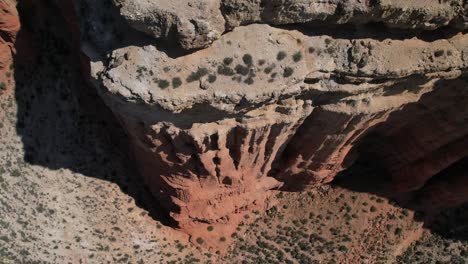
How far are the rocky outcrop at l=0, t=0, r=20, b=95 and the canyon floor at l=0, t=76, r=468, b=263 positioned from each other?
2.48 feet

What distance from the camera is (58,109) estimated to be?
23.9 m

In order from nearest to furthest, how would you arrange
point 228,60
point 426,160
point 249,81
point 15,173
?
point 228,60, point 249,81, point 15,173, point 426,160

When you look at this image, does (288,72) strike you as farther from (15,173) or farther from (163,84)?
(15,173)

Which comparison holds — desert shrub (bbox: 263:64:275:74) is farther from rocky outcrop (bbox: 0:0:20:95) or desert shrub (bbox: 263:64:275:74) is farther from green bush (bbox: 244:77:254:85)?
rocky outcrop (bbox: 0:0:20:95)

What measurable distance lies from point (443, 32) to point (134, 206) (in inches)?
745

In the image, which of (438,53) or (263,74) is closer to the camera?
(263,74)

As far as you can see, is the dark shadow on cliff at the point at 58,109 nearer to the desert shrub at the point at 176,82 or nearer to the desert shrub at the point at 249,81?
the desert shrub at the point at 176,82

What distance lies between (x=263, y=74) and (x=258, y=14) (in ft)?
7.57

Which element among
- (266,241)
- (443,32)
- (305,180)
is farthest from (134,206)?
(443,32)

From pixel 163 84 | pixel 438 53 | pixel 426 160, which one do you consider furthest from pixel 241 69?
pixel 426 160

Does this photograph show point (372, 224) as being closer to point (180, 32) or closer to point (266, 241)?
point (266, 241)

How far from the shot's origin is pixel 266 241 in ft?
88.8

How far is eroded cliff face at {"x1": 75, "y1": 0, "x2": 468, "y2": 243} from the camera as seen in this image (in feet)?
50.3

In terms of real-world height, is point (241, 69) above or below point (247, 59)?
below
